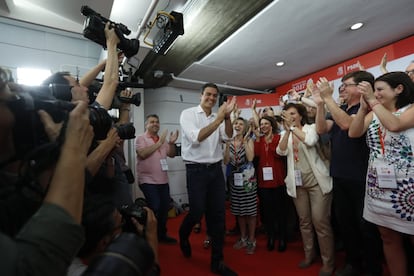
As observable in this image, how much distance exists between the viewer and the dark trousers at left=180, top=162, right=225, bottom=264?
1.84 meters

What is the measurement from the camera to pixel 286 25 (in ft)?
8.15

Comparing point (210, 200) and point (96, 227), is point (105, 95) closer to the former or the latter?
point (96, 227)

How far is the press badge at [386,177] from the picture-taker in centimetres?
124

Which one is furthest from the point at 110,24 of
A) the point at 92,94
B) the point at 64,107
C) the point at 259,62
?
the point at 259,62

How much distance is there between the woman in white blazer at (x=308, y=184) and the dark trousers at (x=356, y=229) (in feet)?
0.34

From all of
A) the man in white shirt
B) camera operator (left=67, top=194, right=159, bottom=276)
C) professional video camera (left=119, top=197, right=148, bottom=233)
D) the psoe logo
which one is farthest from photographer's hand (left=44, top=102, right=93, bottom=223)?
the psoe logo

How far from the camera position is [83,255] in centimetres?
63

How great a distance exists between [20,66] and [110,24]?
214 centimetres

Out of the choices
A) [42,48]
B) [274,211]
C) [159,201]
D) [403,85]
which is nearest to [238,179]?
[274,211]

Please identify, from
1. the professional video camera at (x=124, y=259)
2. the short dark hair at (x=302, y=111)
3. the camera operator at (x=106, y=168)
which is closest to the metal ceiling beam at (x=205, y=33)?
the camera operator at (x=106, y=168)

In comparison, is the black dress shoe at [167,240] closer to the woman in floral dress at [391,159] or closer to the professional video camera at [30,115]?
the woman in floral dress at [391,159]

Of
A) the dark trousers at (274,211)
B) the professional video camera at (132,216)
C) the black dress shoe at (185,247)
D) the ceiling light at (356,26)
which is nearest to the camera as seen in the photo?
the professional video camera at (132,216)

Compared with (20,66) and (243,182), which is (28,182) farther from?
(20,66)

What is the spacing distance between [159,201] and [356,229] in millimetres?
1951
